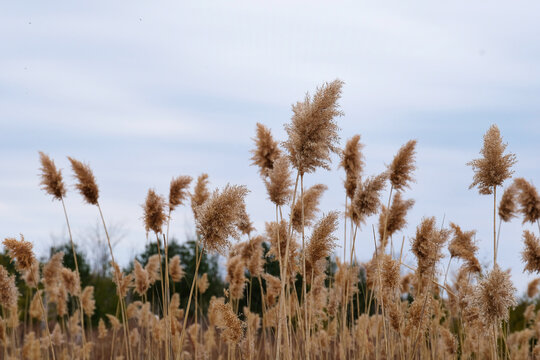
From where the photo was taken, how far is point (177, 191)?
15.1 ft

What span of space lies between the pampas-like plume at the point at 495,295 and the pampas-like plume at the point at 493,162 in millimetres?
828

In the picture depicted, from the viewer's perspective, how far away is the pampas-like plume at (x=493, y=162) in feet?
13.9

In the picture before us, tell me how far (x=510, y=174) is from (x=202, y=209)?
2.43 m

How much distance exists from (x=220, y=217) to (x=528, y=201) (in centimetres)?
394

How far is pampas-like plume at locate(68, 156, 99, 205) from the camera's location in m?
4.58

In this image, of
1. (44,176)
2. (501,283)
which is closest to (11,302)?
(44,176)

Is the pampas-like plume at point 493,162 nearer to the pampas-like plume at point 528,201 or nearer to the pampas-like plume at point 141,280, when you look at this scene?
the pampas-like plume at point 528,201

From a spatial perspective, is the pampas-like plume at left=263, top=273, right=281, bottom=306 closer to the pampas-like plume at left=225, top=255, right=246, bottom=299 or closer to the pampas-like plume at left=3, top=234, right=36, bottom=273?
the pampas-like plume at left=225, top=255, right=246, bottom=299

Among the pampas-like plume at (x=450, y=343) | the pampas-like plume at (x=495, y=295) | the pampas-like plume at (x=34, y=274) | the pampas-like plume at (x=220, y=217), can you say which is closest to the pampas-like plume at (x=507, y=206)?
the pampas-like plume at (x=450, y=343)

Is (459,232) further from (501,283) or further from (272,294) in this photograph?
(272,294)

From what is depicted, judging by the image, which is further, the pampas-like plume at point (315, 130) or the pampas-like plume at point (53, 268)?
the pampas-like plume at point (53, 268)

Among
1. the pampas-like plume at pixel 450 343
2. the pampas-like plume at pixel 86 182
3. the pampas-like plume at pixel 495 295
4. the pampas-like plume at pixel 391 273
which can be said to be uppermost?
the pampas-like plume at pixel 86 182

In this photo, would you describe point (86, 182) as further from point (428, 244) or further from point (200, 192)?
point (428, 244)

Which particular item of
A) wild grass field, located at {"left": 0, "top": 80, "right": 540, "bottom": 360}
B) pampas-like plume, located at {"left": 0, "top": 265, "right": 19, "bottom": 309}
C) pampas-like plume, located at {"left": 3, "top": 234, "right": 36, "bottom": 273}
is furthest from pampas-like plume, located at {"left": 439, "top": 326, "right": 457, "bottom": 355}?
pampas-like plume, located at {"left": 0, "top": 265, "right": 19, "bottom": 309}
